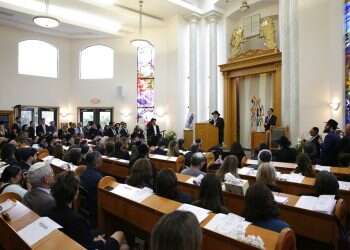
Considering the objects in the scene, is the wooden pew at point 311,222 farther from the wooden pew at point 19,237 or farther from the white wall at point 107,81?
the white wall at point 107,81

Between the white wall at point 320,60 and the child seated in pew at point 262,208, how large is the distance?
7566 mm

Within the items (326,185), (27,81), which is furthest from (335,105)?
(27,81)

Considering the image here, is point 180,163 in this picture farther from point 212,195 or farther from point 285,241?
point 285,241

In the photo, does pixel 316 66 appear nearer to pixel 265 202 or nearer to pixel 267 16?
pixel 267 16

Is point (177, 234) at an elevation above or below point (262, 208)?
above

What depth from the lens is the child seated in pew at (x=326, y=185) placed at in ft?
10.2

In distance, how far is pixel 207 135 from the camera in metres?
12.0

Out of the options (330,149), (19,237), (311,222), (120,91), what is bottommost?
(311,222)

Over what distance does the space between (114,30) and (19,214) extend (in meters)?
14.9

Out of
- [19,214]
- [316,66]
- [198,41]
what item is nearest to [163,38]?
[198,41]

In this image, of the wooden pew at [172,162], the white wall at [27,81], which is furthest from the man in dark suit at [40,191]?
the white wall at [27,81]

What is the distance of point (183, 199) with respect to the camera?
325cm

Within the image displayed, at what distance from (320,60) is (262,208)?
28.1 ft

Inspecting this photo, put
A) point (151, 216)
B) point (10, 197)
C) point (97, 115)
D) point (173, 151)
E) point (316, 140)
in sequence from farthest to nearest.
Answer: point (97, 115) → point (316, 140) → point (173, 151) → point (10, 197) → point (151, 216)
